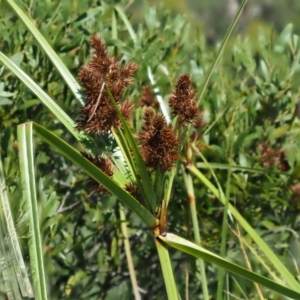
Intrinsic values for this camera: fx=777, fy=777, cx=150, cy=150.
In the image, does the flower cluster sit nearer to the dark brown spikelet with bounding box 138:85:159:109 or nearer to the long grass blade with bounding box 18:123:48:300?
the long grass blade with bounding box 18:123:48:300

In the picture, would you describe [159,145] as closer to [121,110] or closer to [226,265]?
[121,110]

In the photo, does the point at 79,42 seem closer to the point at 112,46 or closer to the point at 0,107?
the point at 112,46

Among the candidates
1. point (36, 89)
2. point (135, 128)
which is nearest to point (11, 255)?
point (36, 89)

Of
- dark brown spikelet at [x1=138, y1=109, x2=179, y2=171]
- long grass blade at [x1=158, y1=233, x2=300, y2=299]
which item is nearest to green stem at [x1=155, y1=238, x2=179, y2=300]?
long grass blade at [x1=158, y1=233, x2=300, y2=299]

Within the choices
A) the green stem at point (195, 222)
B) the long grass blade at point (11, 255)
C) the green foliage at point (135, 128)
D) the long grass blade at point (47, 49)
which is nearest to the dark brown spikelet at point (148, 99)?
the green foliage at point (135, 128)

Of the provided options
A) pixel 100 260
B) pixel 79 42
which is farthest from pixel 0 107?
pixel 100 260

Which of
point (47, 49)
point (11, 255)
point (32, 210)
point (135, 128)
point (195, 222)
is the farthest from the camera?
point (135, 128)
